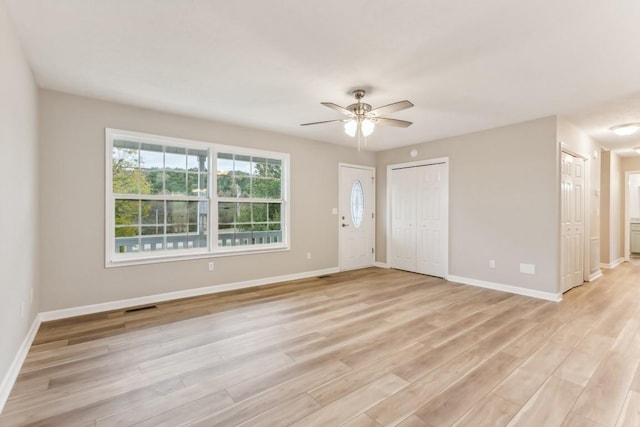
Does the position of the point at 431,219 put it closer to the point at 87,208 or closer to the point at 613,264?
the point at 613,264

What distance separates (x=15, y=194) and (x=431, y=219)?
5531mm

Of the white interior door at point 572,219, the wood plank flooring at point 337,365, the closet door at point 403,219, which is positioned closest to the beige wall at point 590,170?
the white interior door at point 572,219

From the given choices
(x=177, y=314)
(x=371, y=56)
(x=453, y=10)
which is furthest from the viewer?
(x=177, y=314)

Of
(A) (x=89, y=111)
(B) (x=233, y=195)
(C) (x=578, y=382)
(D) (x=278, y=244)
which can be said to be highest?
(A) (x=89, y=111)

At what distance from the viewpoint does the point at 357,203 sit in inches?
254

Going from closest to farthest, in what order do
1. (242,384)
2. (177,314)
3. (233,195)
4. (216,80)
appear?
(242,384) → (216,80) → (177,314) → (233,195)

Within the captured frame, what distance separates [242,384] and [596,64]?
3.98m

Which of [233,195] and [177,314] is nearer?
[177,314]

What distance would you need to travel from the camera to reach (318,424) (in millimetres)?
1763

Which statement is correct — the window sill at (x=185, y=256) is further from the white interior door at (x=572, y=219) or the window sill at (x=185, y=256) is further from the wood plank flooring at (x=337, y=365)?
the white interior door at (x=572, y=219)

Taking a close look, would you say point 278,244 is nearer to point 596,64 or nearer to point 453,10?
point 453,10

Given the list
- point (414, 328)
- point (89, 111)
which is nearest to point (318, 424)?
point (414, 328)

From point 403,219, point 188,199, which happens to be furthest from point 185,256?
point 403,219

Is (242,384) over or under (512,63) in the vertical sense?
under
